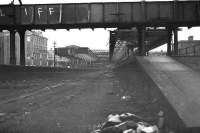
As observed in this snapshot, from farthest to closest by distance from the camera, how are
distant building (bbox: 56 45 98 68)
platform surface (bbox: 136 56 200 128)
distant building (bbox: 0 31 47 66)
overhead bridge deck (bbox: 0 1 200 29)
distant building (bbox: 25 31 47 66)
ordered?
distant building (bbox: 25 31 47 66), distant building (bbox: 0 31 47 66), distant building (bbox: 56 45 98 68), overhead bridge deck (bbox: 0 1 200 29), platform surface (bbox: 136 56 200 128)

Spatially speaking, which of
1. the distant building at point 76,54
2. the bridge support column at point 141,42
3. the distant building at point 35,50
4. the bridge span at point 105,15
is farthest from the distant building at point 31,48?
the bridge support column at point 141,42

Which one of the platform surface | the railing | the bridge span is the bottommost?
the platform surface

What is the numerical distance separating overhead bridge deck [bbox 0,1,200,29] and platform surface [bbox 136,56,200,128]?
12.9m

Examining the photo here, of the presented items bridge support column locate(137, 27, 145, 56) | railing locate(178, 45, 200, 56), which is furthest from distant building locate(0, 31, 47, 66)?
bridge support column locate(137, 27, 145, 56)

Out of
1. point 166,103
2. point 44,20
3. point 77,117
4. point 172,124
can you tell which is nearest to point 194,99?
point 166,103

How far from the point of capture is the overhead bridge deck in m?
27.0

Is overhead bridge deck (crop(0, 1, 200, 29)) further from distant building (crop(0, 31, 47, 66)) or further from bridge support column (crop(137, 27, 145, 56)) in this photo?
distant building (crop(0, 31, 47, 66))

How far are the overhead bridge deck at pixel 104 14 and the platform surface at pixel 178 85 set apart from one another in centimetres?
1291

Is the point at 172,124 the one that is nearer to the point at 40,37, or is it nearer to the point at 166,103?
the point at 166,103

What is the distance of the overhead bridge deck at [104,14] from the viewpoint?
2698 cm

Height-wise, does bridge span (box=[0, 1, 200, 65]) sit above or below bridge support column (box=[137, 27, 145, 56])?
above

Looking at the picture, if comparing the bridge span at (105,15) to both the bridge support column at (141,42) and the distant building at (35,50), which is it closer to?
the bridge support column at (141,42)

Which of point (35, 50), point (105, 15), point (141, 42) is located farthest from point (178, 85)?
point (35, 50)

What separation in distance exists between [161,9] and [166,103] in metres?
19.7
